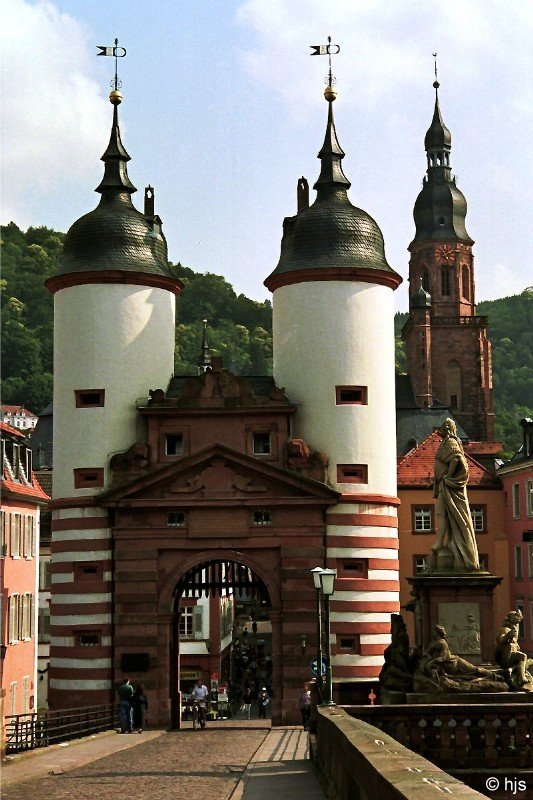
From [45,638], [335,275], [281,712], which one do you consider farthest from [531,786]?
[45,638]

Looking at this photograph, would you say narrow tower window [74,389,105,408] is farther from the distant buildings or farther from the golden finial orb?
the distant buildings

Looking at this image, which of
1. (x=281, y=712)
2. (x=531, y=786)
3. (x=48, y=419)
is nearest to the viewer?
(x=531, y=786)

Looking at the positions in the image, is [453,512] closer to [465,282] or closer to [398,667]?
[398,667]

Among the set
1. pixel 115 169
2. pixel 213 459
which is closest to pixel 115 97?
pixel 115 169

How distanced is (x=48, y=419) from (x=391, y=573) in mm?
66414

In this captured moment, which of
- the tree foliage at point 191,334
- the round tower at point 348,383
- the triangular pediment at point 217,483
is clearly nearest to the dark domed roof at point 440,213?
the tree foliage at point 191,334

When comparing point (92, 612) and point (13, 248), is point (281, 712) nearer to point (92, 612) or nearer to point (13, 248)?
point (92, 612)

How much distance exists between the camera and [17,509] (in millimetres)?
56031

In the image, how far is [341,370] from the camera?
2088 inches

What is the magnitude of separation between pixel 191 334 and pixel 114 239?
372 feet

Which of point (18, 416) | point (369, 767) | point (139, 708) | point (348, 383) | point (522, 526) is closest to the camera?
point (369, 767)

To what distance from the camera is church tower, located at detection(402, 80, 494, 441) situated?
130250mm

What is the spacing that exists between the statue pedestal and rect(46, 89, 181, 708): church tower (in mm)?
20051

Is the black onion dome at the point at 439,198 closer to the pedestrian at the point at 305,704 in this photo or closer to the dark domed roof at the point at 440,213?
the dark domed roof at the point at 440,213
